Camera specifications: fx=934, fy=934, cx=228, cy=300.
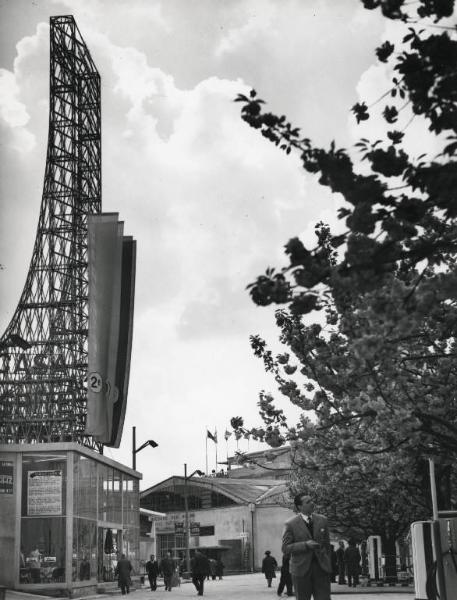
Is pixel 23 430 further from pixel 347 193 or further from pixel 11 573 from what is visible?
pixel 347 193

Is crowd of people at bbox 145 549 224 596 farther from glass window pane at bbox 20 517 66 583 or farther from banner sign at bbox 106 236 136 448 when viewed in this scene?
banner sign at bbox 106 236 136 448

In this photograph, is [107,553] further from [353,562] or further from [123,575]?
[353,562]

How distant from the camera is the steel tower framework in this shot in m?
60.0

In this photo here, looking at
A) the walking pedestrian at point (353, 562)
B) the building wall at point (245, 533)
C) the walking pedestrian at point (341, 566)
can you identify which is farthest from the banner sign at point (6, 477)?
the building wall at point (245, 533)

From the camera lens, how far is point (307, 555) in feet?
33.3

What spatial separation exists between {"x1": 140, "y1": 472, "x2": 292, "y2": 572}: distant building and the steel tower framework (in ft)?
61.7

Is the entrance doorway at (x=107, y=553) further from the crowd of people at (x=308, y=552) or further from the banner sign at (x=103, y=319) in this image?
the crowd of people at (x=308, y=552)

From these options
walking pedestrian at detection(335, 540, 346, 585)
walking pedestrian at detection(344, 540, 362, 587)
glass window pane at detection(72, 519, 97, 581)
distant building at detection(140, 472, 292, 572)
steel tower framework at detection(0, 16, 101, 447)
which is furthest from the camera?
distant building at detection(140, 472, 292, 572)

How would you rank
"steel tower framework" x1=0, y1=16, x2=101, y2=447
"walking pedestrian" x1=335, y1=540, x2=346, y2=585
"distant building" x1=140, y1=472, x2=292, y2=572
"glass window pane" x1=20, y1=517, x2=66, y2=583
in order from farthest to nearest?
"distant building" x1=140, y1=472, x2=292, y2=572 → "steel tower framework" x1=0, y1=16, x2=101, y2=447 → "walking pedestrian" x1=335, y1=540, x2=346, y2=585 → "glass window pane" x1=20, y1=517, x2=66, y2=583

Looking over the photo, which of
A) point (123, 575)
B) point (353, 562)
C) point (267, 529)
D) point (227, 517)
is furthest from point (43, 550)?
point (227, 517)

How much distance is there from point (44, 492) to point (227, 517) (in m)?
52.6

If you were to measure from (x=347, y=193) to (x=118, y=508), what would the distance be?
34.8 metres

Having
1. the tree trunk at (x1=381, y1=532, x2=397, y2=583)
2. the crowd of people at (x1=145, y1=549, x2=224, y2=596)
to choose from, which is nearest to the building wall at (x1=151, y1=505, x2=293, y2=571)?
the crowd of people at (x1=145, y1=549, x2=224, y2=596)

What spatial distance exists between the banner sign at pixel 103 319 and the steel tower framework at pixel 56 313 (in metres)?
22.2
